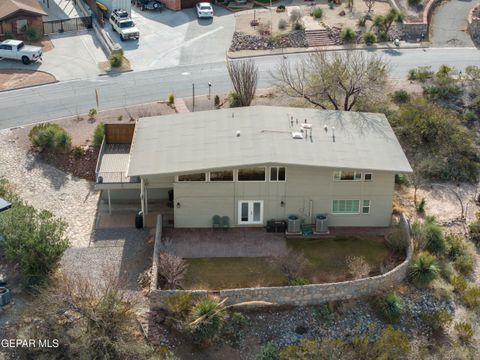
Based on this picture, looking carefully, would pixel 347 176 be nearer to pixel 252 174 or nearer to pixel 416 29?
pixel 252 174

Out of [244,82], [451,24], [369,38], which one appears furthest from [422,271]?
[451,24]

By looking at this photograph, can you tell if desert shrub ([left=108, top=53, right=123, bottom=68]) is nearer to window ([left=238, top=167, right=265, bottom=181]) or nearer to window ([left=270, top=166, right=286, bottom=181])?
window ([left=238, top=167, right=265, bottom=181])

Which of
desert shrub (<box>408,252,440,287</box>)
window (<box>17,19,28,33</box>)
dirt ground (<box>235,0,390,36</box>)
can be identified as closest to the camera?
desert shrub (<box>408,252,440,287</box>)

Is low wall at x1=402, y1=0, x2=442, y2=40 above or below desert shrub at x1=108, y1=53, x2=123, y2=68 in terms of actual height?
above

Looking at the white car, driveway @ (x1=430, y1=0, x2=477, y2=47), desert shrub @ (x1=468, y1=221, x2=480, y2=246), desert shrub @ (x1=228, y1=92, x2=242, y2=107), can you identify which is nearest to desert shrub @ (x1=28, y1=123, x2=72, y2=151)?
desert shrub @ (x1=228, y1=92, x2=242, y2=107)

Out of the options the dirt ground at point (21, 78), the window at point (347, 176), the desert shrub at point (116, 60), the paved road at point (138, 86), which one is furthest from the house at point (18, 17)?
the window at point (347, 176)

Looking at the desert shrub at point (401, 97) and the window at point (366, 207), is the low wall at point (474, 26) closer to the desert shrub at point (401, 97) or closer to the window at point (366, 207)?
the desert shrub at point (401, 97)
